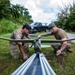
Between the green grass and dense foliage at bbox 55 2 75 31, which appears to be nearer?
the green grass

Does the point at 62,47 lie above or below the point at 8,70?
above

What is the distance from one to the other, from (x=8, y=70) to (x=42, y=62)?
367 centimetres

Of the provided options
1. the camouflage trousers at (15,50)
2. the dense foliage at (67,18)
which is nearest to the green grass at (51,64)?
the camouflage trousers at (15,50)

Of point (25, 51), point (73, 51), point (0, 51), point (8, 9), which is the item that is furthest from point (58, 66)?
point (8, 9)

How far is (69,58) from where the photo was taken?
961 cm

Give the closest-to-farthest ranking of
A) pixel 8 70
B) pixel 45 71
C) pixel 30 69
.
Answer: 1. pixel 45 71
2. pixel 30 69
3. pixel 8 70

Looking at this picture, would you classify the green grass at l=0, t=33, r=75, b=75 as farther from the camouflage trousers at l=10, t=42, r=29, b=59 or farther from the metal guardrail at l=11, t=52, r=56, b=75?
the metal guardrail at l=11, t=52, r=56, b=75

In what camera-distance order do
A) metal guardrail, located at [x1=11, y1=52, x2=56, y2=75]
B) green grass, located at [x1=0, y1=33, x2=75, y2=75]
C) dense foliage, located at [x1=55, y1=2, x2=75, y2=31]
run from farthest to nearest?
1. dense foliage, located at [x1=55, y1=2, x2=75, y2=31]
2. green grass, located at [x1=0, y1=33, x2=75, y2=75]
3. metal guardrail, located at [x1=11, y1=52, x2=56, y2=75]

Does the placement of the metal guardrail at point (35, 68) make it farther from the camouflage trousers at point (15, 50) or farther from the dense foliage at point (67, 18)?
the dense foliage at point (67, 18)

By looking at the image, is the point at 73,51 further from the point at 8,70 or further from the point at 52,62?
the point at 8,70

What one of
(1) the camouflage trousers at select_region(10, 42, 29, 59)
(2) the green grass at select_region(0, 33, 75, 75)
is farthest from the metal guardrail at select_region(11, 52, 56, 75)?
(1) the camouflage trousers at select_region(10, 42, 29, 59)

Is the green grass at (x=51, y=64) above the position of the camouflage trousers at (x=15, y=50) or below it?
below

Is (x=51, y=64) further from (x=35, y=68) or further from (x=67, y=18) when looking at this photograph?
(x=67, y=18)

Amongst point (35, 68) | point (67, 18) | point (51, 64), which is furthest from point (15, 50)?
point (67, 18)
